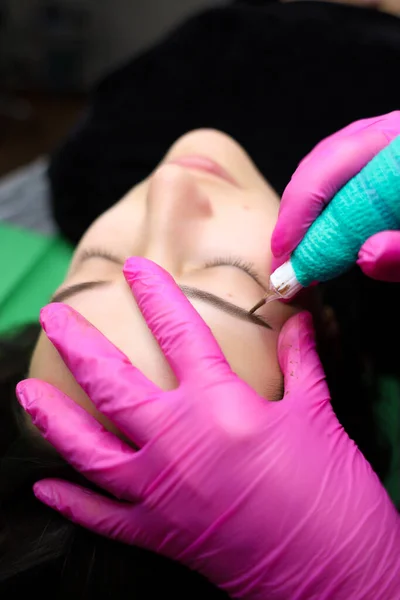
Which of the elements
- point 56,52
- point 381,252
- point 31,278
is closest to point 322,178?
point 381,252

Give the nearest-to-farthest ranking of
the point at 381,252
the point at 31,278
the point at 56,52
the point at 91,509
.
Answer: the point at 381,252 < the point at 91,509 < the point at 31,278 < the point at 56,52

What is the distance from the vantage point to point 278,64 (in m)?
1.34

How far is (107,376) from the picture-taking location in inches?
28.5

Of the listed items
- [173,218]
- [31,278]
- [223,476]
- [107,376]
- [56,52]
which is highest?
[56,52]

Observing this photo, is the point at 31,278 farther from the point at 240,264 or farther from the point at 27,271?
the point at 240,264

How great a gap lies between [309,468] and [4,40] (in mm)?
3629

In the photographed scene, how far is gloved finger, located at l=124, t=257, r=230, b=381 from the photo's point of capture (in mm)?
729

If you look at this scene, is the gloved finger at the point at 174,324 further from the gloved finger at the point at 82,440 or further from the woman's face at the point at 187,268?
the gloved finger at the point at 82,440

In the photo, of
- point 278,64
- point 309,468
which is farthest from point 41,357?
point 278,64

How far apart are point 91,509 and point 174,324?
0.94 feet

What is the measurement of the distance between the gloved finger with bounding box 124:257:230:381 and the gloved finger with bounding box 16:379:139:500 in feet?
0.44

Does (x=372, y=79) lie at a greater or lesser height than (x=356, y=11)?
lesser

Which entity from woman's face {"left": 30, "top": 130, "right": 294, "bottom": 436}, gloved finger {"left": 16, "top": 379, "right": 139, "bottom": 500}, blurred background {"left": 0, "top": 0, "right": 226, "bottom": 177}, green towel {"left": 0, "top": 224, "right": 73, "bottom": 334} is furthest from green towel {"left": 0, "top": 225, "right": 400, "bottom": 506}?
blurred background {"left": 0, "top": 0, "right": 226, "bottom": 177}

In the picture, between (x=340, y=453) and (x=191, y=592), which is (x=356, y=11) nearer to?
(x=340, y=453)
